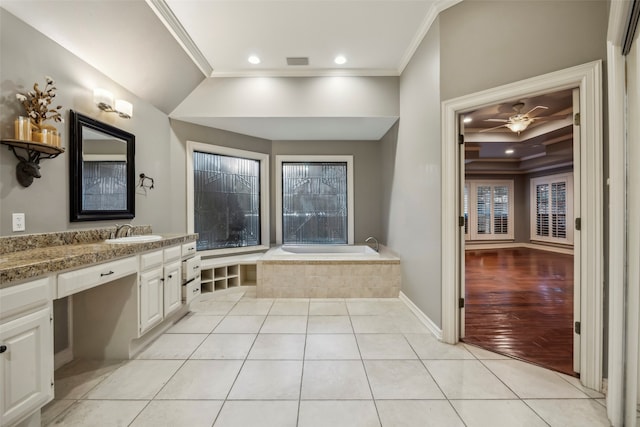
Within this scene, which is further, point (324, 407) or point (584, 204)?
point (584, 204)

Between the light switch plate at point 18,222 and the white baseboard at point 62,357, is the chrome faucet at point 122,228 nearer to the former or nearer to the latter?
the light switch plate at point 18,222

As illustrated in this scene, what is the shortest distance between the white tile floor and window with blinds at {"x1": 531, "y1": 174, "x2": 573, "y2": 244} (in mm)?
6943

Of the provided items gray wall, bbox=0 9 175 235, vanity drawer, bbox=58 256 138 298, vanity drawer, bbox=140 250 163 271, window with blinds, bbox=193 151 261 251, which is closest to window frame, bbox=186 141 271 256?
window with blinds, bbox=193 151 261 251

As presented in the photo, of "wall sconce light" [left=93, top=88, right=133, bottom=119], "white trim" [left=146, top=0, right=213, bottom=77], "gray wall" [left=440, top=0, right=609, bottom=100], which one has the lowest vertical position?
"wall sconce light" [left=93, top=88, right=133, bottom=119]

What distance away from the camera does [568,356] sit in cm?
205

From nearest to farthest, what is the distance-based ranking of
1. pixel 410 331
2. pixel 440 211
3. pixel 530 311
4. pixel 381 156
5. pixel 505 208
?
1. pixel 440 211
2. pixel 410 331
3. pixel 530 311
4. pixel 381 156
5. pixel 505 208

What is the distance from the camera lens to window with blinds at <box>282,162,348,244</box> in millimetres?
4598

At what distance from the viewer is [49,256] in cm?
147

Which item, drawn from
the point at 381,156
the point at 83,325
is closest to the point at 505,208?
the point at 381,156

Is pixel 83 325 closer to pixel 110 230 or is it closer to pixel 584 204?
pixel 110 230

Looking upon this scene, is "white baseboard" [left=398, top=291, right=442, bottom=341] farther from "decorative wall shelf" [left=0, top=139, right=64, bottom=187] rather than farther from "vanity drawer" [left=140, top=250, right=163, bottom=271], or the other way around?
"decorative wall shelf" [left=0, top=139, right=64, bottom=187]

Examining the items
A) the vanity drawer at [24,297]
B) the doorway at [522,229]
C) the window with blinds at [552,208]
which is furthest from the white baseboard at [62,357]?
the window with blinds at [552,208]

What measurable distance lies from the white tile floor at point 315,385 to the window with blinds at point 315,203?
7.24 feet

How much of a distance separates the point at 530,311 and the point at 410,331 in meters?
1.56
